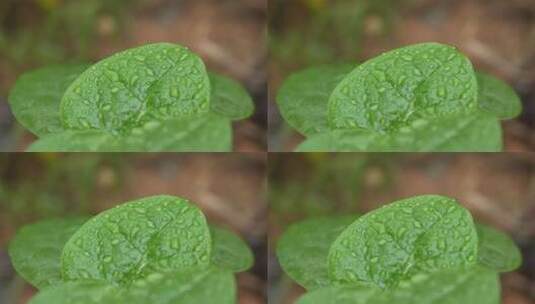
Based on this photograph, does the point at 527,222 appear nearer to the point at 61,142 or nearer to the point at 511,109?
the point at 511,109

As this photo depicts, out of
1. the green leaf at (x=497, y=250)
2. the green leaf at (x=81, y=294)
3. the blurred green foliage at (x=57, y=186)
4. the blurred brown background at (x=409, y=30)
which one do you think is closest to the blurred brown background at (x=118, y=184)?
the blurred green foliage at (x=57, y=186)

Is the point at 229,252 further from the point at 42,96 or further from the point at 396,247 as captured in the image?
the point at 42,96

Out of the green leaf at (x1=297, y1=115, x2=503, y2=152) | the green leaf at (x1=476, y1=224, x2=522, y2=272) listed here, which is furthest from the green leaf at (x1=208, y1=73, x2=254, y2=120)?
the green leaf at (x1=476, y1=224, x2=522, y2=272)

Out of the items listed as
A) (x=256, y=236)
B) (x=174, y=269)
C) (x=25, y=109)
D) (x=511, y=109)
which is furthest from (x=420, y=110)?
(x=25, y=109)

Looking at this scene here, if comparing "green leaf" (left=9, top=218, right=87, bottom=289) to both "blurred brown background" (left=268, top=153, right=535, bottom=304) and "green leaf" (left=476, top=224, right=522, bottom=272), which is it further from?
"green leaf" (left=476, top=224, right=522, bottom=272)

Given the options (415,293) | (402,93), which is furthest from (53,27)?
(415,293)
